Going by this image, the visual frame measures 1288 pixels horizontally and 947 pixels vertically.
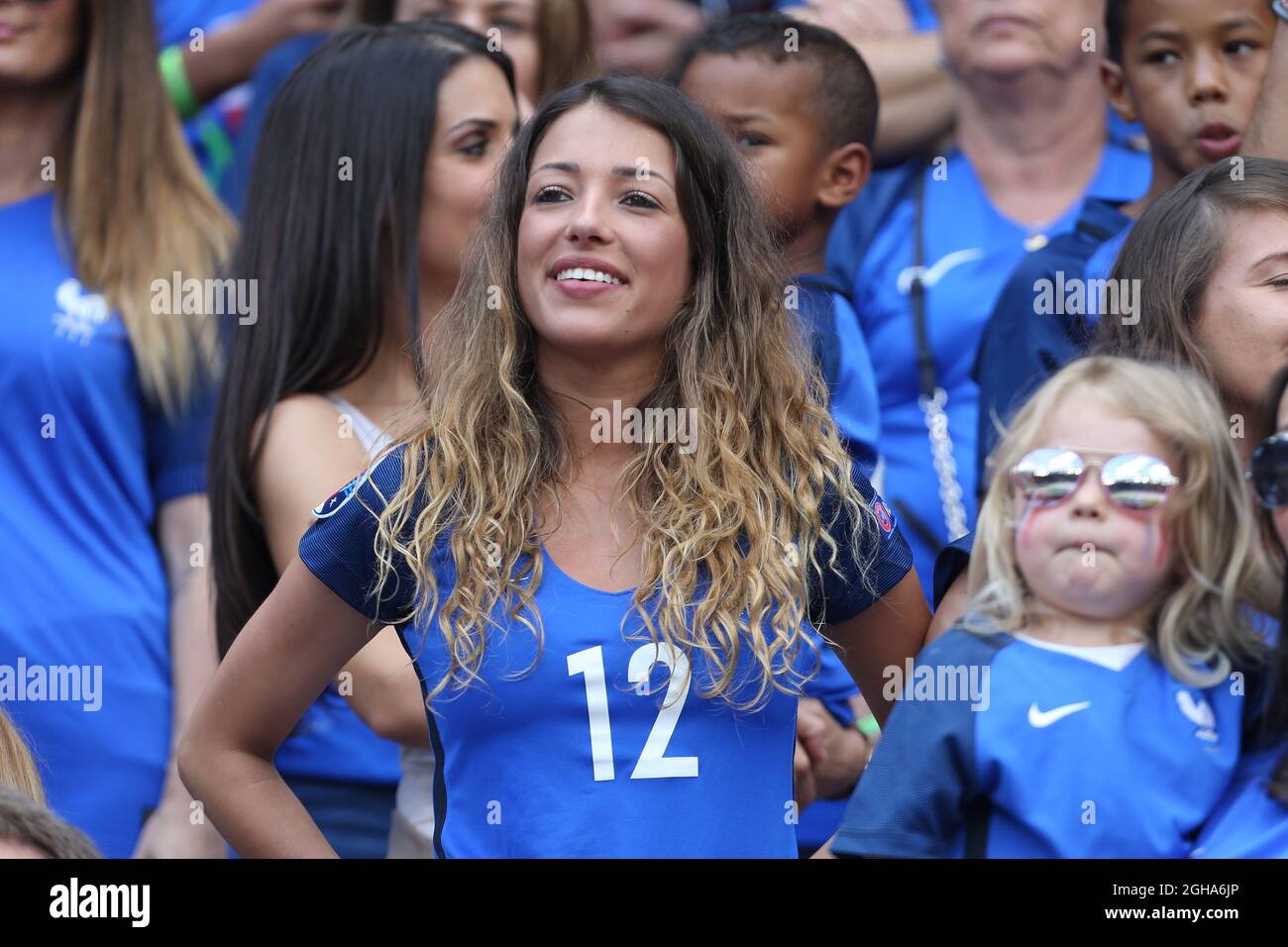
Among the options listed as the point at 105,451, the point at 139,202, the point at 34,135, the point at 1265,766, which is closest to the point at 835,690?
the point at 1265,766

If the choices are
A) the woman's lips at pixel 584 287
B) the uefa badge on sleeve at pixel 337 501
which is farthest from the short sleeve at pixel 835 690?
the uefa badge on sleeve at pixel 337 501

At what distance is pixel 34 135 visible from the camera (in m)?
4.04

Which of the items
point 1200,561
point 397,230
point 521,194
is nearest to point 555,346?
point 521,194

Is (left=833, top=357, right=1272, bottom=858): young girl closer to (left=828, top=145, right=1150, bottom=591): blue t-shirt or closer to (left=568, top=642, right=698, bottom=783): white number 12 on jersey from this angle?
(left=568, top=642, right=698, bottom=783): white number 12 on jersey

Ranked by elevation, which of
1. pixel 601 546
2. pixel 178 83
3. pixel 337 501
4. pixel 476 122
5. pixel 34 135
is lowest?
pixel 601 546

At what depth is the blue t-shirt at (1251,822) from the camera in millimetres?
2311

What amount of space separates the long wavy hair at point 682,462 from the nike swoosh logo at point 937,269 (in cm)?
73

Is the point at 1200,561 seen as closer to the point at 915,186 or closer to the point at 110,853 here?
the point at 915,186

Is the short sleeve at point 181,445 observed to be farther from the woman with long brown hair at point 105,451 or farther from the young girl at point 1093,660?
the young girl at point 1093,660

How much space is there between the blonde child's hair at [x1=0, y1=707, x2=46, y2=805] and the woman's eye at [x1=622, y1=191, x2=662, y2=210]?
123 centimetres

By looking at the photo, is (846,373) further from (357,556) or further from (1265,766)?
(1265,766)

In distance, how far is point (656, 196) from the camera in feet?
9.44

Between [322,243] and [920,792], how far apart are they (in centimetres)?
175
